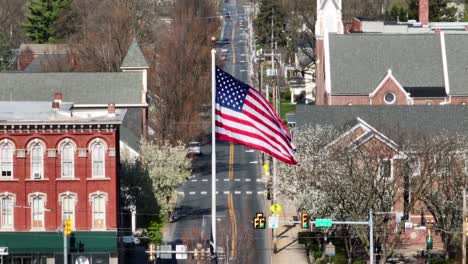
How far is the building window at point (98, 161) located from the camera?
286 ft

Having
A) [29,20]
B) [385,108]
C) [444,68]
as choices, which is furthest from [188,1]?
[385,108]

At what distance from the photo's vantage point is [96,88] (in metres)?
127

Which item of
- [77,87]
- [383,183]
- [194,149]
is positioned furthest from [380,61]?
[383,183]

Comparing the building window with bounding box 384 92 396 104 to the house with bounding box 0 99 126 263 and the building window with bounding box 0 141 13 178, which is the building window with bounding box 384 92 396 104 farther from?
the building window with bounding box 0 141 13 178

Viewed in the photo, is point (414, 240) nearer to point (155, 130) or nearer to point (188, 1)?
point (155, 130)

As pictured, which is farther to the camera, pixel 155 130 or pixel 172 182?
pixel 155 130

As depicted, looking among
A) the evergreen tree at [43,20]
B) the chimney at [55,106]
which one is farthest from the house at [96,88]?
the evergreen tree at [43,20]

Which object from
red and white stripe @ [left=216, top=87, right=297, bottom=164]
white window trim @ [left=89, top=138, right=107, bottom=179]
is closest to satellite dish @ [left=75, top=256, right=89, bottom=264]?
white window trim @ [left=89, top=138, right=107, bottom=179]

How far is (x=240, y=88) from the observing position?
57.8m

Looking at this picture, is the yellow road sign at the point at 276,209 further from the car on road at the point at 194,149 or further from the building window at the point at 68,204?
the car on road at the point at 194,149

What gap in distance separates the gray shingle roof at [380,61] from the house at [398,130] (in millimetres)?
18607

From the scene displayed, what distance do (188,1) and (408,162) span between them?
10020 centimetres

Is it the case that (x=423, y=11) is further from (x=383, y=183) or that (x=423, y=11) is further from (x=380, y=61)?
(x=383, y=183)

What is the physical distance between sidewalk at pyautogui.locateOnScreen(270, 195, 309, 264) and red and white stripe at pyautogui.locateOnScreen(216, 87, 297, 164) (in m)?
35.3
